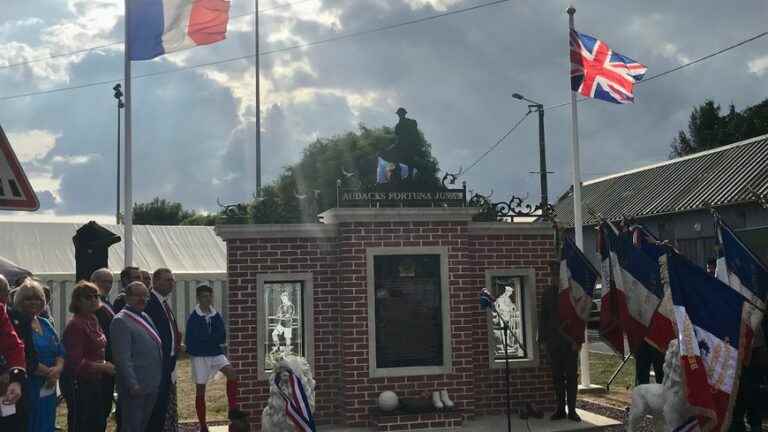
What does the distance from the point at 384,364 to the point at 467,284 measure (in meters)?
1.50

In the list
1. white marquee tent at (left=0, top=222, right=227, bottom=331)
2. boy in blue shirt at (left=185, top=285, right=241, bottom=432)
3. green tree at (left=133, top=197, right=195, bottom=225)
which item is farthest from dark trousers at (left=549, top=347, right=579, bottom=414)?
green tree at (left=133, top=197, right=195, bottom=225)

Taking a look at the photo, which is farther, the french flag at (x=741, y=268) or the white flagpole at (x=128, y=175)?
the white flagpole at (x=128, y=175)

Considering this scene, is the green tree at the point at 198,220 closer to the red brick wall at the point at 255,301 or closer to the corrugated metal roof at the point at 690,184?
the corrugated metal roof at the point at 690,184

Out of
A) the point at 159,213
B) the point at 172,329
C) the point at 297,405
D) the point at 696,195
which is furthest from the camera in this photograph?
the point at 159,213

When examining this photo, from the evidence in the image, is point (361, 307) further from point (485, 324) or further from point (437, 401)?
point (485, 324)

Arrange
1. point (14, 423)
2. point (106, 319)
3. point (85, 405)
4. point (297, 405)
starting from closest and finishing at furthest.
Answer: point (14, 423) < point (297, 405) < point (85, 405) < point (106, 319)

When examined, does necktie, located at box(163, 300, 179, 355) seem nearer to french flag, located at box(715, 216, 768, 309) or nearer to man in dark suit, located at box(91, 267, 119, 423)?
man in dark suit, located at box(91, 267, 119, 423)

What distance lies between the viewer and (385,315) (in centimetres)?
966

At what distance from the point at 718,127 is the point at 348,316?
1602 inches

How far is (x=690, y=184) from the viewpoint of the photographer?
2962 centimetres

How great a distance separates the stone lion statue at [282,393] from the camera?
6078 millimetres

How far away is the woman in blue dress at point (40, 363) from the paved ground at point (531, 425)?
13.3 feet

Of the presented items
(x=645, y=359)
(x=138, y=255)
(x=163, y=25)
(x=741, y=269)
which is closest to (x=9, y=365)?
(x=741, y=269)

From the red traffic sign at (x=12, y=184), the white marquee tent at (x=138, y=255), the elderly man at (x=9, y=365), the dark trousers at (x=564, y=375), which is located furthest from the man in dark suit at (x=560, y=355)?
the white marquee tent at (x=138, y=255)
